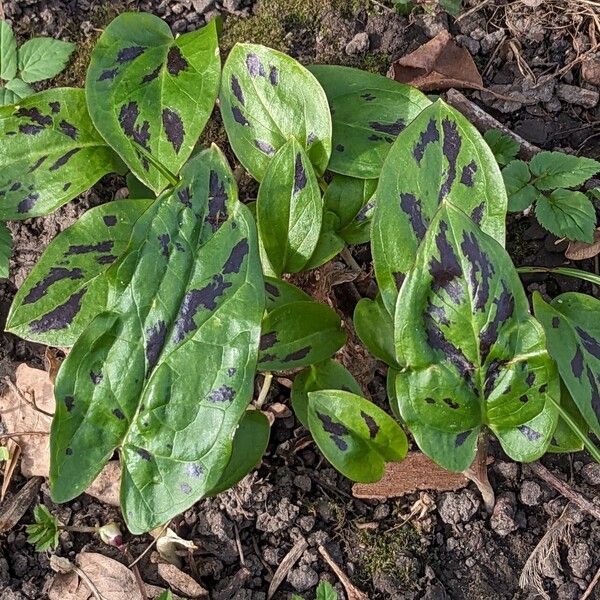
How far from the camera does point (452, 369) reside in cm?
145

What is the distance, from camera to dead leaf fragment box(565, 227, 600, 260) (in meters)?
1.95

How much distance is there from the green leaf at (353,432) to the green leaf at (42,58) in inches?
42.5

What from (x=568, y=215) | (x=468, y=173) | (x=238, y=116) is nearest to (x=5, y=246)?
(x=238, y=116)

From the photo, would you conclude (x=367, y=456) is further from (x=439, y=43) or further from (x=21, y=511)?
(x=439, y=43)

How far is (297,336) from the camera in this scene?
1.62 meters

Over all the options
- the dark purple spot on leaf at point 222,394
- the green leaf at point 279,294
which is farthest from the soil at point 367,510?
the dark purple spot on leaf at point 222,394

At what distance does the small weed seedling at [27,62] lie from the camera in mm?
2033

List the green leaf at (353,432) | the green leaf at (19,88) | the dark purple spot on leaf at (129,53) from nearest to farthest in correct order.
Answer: the green leaf at (353,432) < the dark purple spot on leaf at (129,53) < the green leaf at (19,88)

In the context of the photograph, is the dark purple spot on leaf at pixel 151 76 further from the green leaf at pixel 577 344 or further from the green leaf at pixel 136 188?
the green leaf at pixel 577 344

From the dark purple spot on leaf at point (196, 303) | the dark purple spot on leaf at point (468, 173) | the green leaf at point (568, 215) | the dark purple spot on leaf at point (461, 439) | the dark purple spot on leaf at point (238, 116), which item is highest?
the dark purple spot on leaf at point (238, 116)

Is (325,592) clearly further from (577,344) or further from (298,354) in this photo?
(577,344)

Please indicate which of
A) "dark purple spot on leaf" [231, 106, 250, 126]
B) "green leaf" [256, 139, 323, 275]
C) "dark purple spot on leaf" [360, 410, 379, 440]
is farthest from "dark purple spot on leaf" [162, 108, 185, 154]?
"dark purple spot on leaf" [360, 410, 379, 440]

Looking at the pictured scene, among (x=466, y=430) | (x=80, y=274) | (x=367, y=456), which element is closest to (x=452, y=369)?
(x=466, y=430)

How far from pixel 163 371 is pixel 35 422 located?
64cm
